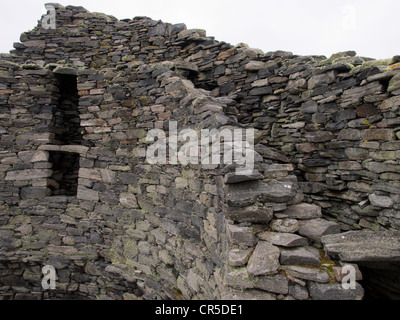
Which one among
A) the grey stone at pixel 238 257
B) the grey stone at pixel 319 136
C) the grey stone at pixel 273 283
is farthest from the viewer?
the grey stone at pixel 319 136

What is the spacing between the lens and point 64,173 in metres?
6.68

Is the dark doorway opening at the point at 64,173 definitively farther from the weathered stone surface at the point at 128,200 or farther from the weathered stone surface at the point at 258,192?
the weathered stone surface at the point at 258,192

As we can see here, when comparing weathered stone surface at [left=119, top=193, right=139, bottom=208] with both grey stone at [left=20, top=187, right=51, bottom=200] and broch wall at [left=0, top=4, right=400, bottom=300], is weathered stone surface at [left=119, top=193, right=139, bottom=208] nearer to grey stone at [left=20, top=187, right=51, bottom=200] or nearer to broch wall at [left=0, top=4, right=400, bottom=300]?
broch wall at [left=0, top=4, right=400, bottom=300]

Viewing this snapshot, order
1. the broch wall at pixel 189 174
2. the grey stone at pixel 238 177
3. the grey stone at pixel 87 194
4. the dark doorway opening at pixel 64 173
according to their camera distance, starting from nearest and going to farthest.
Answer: the broch wall at pixel 189 174, the grey stone at pixel 238 177, the grey stone at pixel 87 194, the dark doorway opening at pixel 64 173

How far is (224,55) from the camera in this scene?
575 centimetres

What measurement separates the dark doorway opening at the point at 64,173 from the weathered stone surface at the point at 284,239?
18.0 ft

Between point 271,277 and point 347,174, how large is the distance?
2652 millimetres

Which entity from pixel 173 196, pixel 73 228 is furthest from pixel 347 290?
pixel 73 228

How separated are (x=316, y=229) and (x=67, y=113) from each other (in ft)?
21.2

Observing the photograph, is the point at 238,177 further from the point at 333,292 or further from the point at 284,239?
the point at 333,292

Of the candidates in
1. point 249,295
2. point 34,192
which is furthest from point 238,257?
point 34,192

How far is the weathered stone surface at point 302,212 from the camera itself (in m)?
2.88

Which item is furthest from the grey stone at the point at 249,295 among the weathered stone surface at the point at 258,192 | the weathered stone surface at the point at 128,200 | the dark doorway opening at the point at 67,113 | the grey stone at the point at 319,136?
the dark doorway opening at the point at 67,113

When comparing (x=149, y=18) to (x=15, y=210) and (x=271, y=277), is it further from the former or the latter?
(x=271, y=277)
